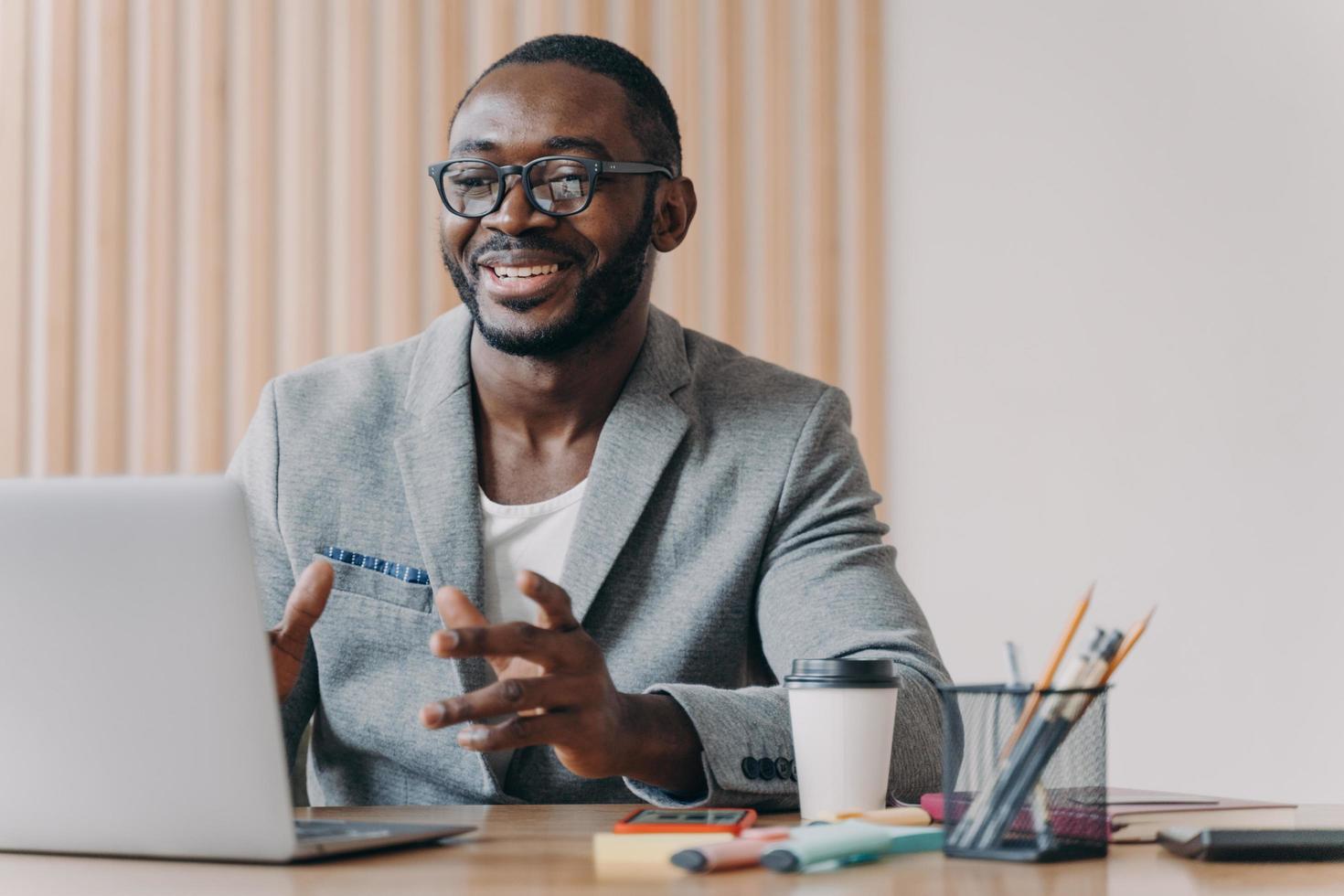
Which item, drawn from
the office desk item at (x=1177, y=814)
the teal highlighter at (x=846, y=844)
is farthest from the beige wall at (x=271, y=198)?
the teal highlighter at (x=846, y=844)

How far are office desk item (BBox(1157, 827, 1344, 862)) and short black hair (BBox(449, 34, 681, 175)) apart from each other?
1162 millimetres

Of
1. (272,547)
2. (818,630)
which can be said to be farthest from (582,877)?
(272,547)

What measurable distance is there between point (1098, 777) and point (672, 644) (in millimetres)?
774

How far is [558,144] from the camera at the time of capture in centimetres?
178

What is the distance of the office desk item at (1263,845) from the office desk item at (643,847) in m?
0.30

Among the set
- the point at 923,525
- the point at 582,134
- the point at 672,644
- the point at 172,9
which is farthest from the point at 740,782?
the point at 172,9

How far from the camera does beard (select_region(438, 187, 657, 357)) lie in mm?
1821

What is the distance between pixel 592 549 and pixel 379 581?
0.79ft

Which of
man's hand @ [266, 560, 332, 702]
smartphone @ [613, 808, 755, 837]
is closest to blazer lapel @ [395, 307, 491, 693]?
man's hand @ [266, 560, 332, 702]

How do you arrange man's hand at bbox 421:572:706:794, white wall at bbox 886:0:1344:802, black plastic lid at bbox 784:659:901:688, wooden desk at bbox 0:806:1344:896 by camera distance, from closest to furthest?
wooden desk at bbox 0:806:1344:896
man's hand at bbox 421:572:706:794
black plastic lid at bbox 784:659:901:688
white wall at bbox 886:0:1344:802

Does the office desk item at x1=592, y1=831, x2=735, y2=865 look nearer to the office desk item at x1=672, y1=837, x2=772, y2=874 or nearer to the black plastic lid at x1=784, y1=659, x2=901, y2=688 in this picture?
the office desk item at x1=672, y1=837, x2=772, y2=874

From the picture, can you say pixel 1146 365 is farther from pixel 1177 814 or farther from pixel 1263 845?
pixel 1263 845

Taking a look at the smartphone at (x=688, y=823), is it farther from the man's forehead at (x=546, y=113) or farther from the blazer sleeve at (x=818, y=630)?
the man's forehead at (x=546, y=113)

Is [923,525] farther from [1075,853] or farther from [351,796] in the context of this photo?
[1075,853]
